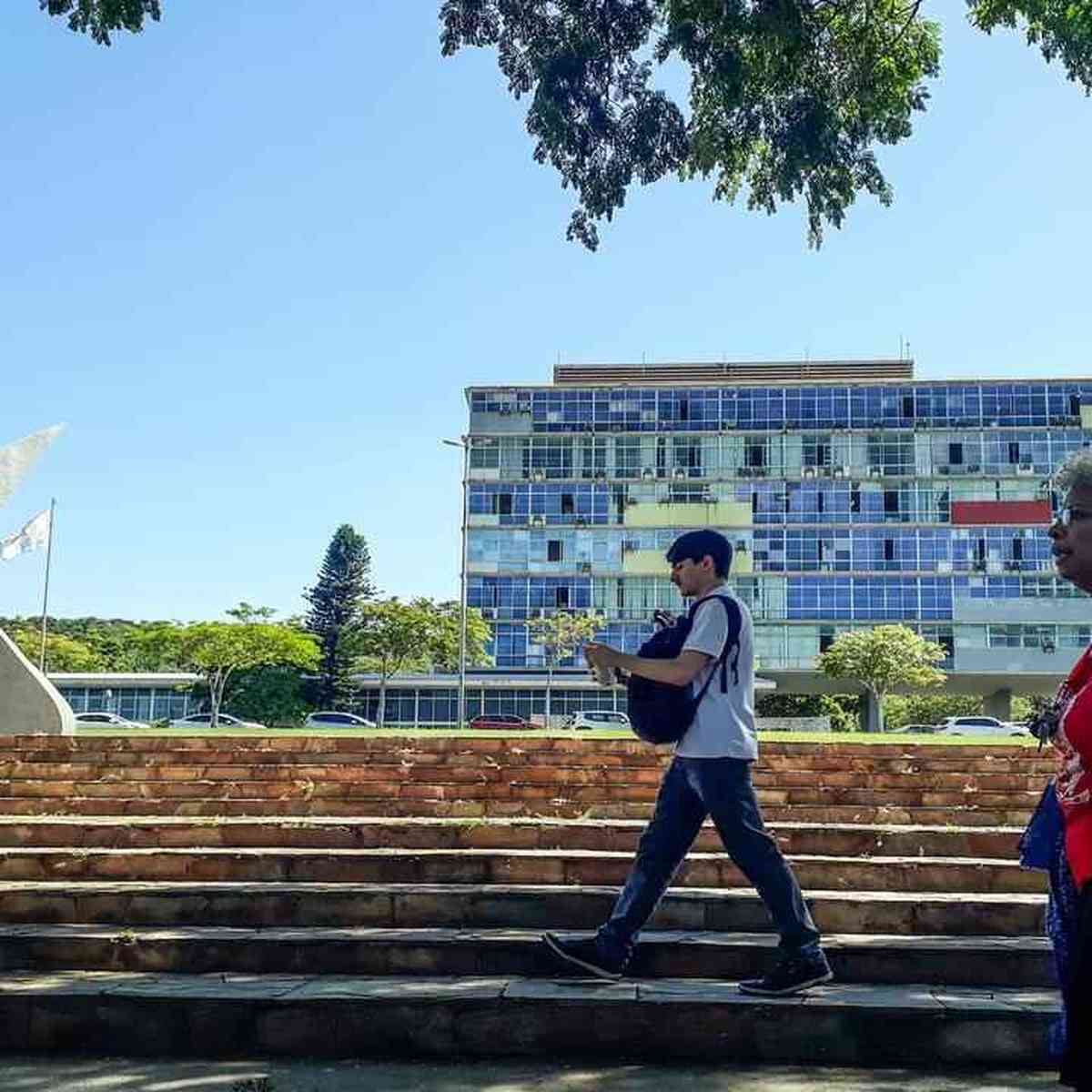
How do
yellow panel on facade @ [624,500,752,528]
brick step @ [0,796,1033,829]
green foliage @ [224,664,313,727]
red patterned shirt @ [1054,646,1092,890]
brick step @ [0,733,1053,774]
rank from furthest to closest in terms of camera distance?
1. yellow panel on facade @ [624,500,752,528]
2. green foliage @ [224,664,313,727]
3. brick step @ [0,733,1053,774]
4. brick step @ [0,796,1033,829]
5. red patterned shirt @ [1054,646,1092,890]

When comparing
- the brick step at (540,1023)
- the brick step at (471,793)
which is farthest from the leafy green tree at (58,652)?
the brick step at (540,1023)

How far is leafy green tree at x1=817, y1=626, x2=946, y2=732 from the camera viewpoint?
50.9m

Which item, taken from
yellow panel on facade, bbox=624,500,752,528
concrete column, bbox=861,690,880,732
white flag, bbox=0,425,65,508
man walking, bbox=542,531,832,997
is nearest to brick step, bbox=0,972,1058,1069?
man walking, bbox=542,531,832,997

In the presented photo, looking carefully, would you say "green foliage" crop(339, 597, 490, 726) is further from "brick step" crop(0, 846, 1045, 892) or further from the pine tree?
"brick step" crop(0, 846, 1045, 892)

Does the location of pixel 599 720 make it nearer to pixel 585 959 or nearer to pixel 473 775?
pixel 473 775

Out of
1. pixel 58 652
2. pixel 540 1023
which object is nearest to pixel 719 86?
pixel 540 1023

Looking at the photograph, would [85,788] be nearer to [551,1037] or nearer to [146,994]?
[146,994]

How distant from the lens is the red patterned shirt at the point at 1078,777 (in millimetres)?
2248

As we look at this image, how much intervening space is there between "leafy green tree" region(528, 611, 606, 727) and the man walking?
49.7 metres

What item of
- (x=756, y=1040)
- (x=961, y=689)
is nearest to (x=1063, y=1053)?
(x=756, y=1040)

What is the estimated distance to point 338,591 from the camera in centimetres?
6850

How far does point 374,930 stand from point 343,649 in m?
53.8

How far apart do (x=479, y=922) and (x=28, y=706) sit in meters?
9.14

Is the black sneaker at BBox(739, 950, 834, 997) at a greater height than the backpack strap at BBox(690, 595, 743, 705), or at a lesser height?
lesser
